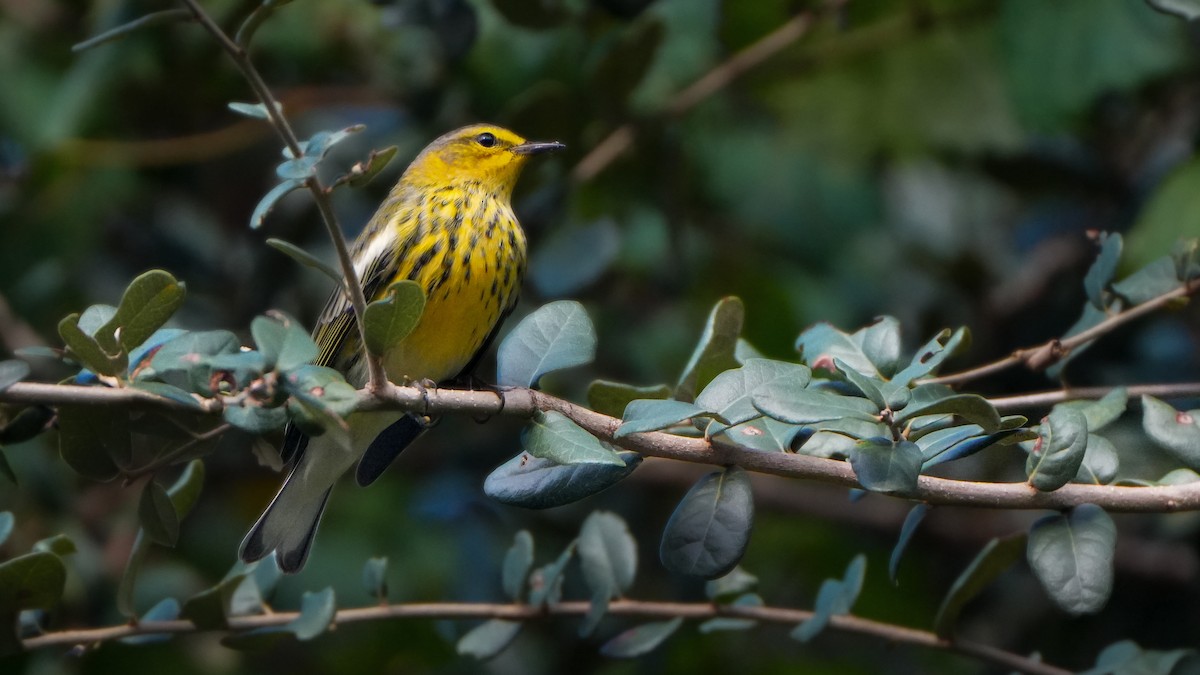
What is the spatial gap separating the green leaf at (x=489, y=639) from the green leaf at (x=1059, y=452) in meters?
0.96

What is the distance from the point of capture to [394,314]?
5.29ft

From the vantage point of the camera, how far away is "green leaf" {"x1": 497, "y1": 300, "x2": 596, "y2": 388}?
6.03 ft

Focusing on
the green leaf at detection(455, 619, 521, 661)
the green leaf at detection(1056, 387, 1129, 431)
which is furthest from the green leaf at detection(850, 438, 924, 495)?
the green leaf at detection(455, 619, 521, 661)

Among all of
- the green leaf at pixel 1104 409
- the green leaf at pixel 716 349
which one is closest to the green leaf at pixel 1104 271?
the green leaf at pixel 1104 409

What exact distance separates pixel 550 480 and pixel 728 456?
233mm

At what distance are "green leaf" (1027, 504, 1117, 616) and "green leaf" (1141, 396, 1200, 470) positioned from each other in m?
0.18

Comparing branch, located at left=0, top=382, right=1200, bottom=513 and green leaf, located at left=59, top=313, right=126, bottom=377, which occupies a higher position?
green leaf, located at left=59, top=313, right=126, bottom=377

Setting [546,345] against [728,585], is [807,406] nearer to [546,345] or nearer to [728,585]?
[546,345]

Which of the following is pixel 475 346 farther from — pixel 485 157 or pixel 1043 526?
pixel 1043 526

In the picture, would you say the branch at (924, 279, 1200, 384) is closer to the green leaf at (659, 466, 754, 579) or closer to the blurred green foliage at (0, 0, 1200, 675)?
the green leaf at (659, 466, 754, 579)

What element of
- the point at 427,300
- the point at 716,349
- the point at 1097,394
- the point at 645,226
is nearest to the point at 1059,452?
the point at 716,349

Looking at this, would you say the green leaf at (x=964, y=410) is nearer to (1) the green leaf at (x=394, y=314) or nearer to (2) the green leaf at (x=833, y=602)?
(2) the green leaf at (x=833, y=602)

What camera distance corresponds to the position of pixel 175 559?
4324 mm

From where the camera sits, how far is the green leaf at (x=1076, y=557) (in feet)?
5.17
